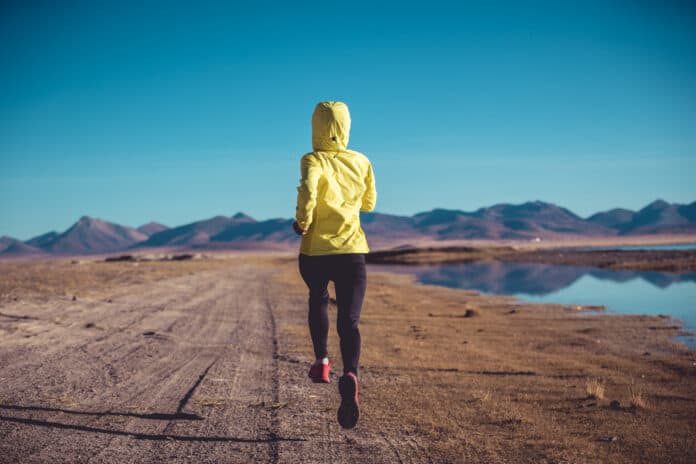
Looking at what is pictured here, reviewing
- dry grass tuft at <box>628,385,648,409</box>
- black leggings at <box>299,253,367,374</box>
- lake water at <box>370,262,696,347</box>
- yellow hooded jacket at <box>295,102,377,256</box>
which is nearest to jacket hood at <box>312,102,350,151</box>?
yellow hooded jacket at <box>295,102,377,256</box>

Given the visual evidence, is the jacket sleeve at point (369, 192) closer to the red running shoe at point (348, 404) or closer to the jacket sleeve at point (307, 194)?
the jacket sleeve at point (307, 194)

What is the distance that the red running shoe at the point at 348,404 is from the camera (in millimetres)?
4367

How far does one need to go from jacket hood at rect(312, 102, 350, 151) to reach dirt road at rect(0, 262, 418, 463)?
2.33 meters

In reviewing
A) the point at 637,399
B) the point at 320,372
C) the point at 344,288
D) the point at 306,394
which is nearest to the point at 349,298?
the point at 344,288

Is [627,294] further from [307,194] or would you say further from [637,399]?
[307,194]

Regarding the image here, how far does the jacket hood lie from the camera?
477cm

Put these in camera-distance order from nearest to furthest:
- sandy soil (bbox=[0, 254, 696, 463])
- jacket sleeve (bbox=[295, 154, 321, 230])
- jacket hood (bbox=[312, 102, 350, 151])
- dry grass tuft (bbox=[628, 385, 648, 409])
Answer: sandy soil (bbox=[0, 254, 696, 463]) → jacket sleeve (bbox=[295, 154, 321, 230]) → jacket hood (bbox=[312, 102, 350, 151]) → dry grass tuft (bbox=[628, 385, 648, 409])

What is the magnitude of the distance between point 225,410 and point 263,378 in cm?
149

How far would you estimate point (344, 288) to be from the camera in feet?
15.4

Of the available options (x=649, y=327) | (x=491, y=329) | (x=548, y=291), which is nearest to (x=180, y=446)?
(x=491, y=329)

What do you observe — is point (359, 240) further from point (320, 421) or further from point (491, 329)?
point (491, 329)

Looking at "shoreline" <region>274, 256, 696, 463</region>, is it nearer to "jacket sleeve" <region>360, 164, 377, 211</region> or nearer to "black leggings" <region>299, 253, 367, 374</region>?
"black leggings" <region>299, 253, 367, 374</region>

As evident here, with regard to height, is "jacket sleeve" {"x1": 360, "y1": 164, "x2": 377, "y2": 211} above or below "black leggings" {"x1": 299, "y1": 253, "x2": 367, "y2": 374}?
above

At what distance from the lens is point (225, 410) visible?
17.2 feet
